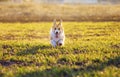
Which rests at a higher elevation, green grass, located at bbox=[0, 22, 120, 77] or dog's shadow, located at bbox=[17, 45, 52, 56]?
dog's shadow, located at bbox=[17, 45, 52, 56]

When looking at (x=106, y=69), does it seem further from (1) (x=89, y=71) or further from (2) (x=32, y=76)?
(2) (x=32, y=76)

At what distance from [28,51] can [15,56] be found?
3.83ft

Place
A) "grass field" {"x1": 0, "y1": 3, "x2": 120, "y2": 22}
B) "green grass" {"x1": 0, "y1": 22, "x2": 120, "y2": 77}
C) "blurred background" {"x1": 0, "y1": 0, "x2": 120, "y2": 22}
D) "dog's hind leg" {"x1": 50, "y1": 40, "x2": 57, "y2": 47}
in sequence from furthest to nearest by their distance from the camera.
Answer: "blurred background" {"x1": 0, "y1": 0, "x2": 120, "y2": 22}
"grass field" {"x1": 0, "y1": 3, "x2": 120, "y2": 22}
"dog's hind leg" {"x1": 50, "y1": 40, "x2": 57, "y2": 47}
"green grass" {"x1": 0, "y1": 22, "x2": 120, "y2": 77}

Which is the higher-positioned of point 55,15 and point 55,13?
point 55,13

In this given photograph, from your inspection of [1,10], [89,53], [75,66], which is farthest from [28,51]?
[1,10]

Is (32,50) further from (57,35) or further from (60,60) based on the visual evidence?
(60,60)

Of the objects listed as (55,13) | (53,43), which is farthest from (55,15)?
(53,43)

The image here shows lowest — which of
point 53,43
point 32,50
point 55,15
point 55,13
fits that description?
point 55,15

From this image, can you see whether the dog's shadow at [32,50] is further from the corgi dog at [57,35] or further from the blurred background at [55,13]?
the blurred background at [55,13]

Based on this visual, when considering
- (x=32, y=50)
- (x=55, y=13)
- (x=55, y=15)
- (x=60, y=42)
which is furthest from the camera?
(x=55, y=13)

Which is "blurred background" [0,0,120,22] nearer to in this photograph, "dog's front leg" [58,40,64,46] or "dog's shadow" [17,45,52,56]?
"dog's shadow" [17,45,52,56]

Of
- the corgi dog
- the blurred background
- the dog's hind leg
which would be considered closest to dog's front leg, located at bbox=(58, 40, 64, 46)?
the corgi dog

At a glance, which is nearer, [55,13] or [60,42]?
[60,42]

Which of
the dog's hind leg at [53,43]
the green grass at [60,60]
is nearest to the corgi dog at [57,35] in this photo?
the dog's hind leg at [53,43]
